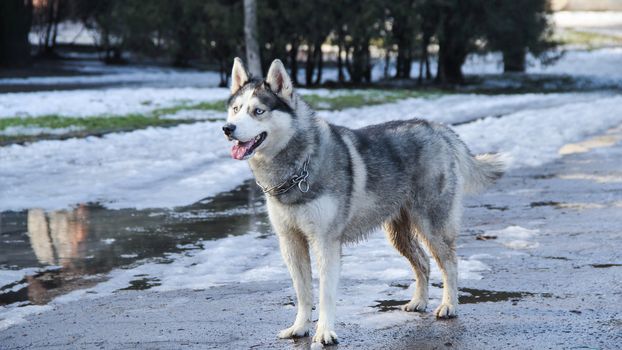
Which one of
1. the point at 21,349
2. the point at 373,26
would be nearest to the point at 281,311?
the point at 21,349

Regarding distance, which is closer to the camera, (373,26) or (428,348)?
(428,348)

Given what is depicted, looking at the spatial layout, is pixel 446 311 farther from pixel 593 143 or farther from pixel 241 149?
pixel 593 143

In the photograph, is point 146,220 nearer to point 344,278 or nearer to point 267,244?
point 267,244

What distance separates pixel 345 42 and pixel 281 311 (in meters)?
30.7

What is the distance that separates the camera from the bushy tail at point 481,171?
23.9ft

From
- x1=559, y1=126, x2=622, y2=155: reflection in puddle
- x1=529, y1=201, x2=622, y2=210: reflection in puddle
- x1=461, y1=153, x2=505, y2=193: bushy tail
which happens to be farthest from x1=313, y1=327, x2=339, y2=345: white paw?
x1=559, y1=126, x2=622, y2=155: reflection in puddle

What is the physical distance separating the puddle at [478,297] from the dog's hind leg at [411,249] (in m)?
0.14

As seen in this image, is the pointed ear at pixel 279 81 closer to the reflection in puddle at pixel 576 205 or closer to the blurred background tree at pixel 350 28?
the reflection in puddle at pixel 576 205

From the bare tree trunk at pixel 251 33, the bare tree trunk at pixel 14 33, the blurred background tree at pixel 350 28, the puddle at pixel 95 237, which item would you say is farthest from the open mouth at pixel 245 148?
the bare tree trunk at pixel 14 33

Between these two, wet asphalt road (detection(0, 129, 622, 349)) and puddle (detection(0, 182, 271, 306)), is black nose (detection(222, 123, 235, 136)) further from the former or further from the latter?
puddle (detection(0, 182, 271, 306))

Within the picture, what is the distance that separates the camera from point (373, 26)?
118 ft

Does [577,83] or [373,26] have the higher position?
[373,26]

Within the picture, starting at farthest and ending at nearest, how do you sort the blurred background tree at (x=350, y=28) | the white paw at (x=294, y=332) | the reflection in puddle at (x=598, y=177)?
1. the blurred background tree at (x=350, y=28)
2. the reflection in puddle at (x=598, y=177)
3. the white paw at (x=294, y=332)

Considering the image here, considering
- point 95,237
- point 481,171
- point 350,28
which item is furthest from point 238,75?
point 350,28
